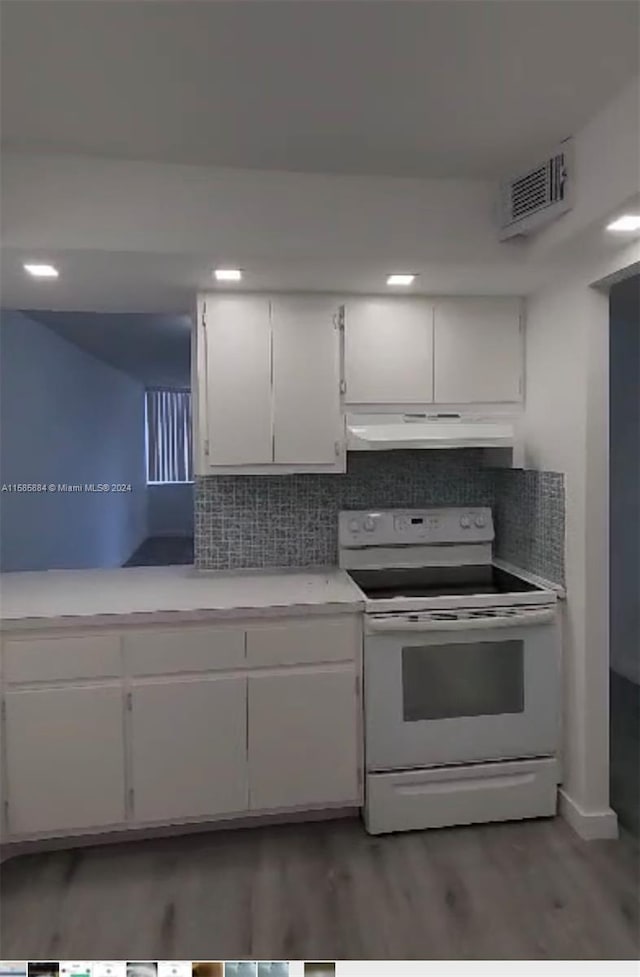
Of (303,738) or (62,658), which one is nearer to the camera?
(62,658)

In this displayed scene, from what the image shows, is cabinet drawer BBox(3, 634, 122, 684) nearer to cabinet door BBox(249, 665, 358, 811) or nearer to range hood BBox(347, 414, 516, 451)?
cabinet door BBox(249, 665, 358, 811)

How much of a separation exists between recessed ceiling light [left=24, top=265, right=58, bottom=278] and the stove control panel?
1.51m

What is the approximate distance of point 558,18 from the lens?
4.70ft

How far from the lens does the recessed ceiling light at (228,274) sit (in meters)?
2.36

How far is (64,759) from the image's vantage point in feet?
7.49

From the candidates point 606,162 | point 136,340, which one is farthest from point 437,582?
point 136,340

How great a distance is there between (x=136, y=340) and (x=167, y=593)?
1.74 m

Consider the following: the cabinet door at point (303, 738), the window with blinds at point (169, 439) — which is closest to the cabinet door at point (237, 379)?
the window with blinds at point (169, 439)

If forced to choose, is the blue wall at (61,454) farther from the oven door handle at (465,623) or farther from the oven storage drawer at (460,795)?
the oven storage drawer at (460,795)

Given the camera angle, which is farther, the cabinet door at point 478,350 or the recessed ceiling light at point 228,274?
the cabinet door at point 478,350

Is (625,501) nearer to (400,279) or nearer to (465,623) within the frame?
(465,623)

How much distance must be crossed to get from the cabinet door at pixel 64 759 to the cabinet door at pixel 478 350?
5.91ft

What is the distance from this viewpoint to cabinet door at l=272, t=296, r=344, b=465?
2.69 m

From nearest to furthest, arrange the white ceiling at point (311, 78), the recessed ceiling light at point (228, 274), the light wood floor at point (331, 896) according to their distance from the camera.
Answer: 1. the white ceiling at point (311, 78)
2. the light wood floor at point (331, 896)
3. the recessed ceiling light at point (228, 274)
